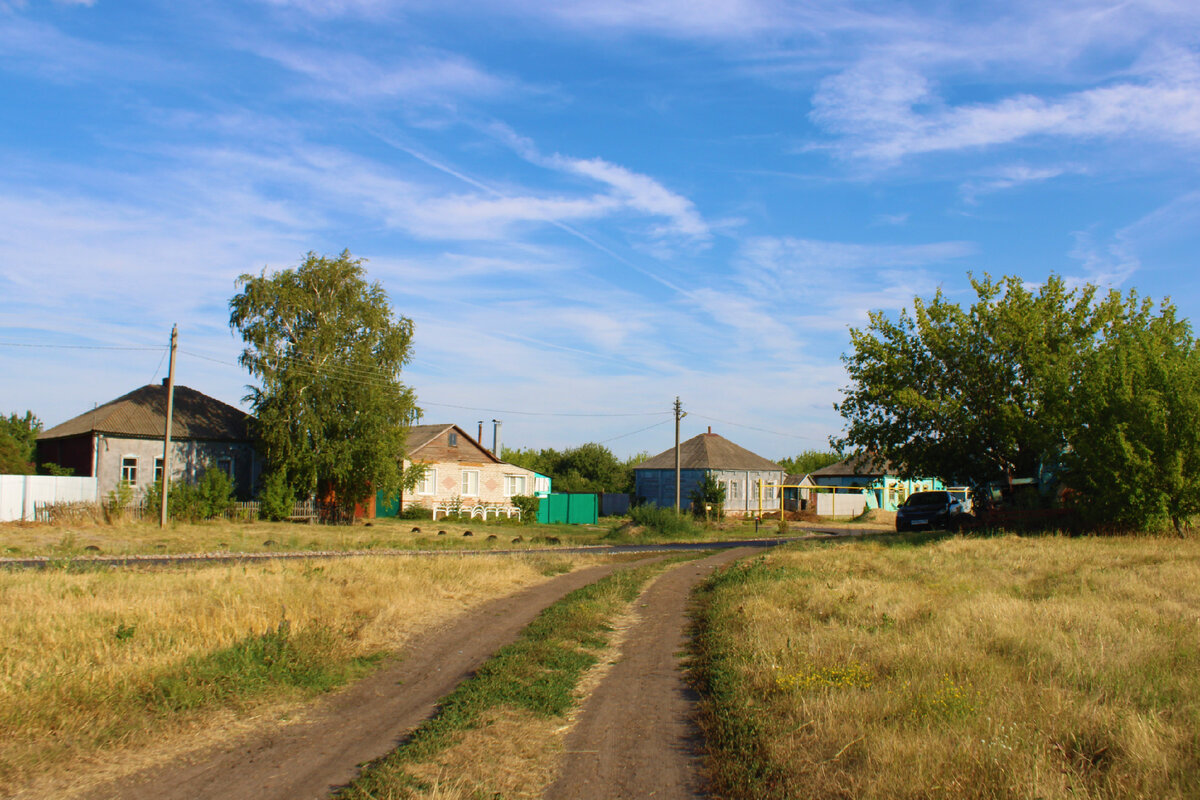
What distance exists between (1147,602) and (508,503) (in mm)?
41467

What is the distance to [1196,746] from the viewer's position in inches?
209

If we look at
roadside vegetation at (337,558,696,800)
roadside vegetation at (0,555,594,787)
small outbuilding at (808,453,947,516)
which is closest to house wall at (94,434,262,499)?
roadside vegetation at (0,555,594,787)

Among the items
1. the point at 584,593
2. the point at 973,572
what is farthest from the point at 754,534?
the point at 584,593

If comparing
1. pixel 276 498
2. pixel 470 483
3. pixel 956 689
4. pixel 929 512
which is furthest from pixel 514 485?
pixel 956 689

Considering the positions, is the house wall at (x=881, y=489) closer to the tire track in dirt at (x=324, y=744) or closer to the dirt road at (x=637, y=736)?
the dirt road at (x=637, y=736)

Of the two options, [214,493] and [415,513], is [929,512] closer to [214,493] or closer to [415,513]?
[415,513]

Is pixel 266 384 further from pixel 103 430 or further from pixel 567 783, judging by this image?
pixel 567 783

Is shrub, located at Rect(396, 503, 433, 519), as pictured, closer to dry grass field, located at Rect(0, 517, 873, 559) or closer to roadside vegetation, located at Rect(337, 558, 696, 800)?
dry grass field, located at Rect(0, 517, 873, 559)

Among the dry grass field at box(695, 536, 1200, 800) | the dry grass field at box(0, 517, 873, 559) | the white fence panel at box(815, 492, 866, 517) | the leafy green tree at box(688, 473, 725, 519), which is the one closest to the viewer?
the dry grass field at box(695, 536, 1200, 800)

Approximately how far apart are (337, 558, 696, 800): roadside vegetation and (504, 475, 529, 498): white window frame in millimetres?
40047

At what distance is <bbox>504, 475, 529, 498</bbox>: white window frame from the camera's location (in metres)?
51.1

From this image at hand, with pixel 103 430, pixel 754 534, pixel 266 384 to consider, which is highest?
pixel 266 384

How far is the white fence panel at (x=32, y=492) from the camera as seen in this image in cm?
3091

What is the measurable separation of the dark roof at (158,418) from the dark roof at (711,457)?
30.9 meters
